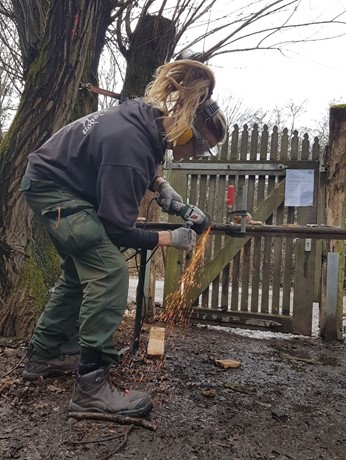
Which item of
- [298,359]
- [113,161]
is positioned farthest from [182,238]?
[298,359]

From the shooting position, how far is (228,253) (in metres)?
5.18

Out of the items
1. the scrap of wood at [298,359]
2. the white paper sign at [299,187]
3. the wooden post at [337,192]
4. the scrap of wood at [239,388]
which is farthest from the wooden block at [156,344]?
the white paper sign at [299,187]

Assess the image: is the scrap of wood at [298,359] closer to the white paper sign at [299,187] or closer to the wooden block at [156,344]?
the wooden block at [156,344]

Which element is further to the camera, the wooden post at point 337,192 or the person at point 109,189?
the wooden post at point 337,192

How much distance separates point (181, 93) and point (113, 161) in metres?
0.67

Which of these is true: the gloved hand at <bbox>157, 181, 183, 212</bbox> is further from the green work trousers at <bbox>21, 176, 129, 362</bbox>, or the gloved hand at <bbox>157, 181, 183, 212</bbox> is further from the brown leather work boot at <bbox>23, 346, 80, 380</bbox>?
the brown leather work boot at <bbox>23, 346, 80, 380</bbox>

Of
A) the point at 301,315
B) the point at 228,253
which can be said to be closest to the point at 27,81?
the point at 228,253

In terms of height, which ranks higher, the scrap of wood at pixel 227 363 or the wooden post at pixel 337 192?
the wooden post at pixel 337 192

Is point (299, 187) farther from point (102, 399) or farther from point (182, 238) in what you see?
point (102, 399)

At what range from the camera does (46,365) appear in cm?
288

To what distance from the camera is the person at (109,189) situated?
2.34 meters

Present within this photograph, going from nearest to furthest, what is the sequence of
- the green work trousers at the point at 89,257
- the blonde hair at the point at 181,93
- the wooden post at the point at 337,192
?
the green work trousers at the point at 89,257
the blonde hair at the point at 181,93
the wooden post at the point at 337,192

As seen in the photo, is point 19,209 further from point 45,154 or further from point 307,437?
point 307,437

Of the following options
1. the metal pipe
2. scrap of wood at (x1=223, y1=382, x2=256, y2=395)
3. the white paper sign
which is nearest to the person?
the metal pipe
